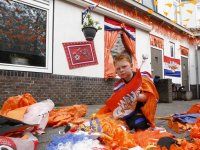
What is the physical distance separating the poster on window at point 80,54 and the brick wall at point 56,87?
0.52 meters

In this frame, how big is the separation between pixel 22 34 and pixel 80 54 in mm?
1896

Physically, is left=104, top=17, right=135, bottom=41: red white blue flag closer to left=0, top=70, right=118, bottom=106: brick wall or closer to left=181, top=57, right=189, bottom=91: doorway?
left=0, top=70, right=118, bottom=106: brick wall

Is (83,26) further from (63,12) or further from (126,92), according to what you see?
(126,92)

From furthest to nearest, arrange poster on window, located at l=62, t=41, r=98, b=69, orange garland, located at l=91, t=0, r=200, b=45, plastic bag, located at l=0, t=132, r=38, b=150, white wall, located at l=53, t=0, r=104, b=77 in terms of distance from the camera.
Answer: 1. orange garland, located at l=91, t=0, r=200, b=45
2. poster on window, located at l=62, t=41, r=98, b=69
3. white wall, located at l=53, t=0, r=104, b=77
4. plastic bag, located at l=0, t=132, r=38, b=150

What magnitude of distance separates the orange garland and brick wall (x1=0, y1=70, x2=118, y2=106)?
3323 millimetres

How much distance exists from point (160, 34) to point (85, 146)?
A: 9.51 meters

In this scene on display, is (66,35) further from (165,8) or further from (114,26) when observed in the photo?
(165,8)

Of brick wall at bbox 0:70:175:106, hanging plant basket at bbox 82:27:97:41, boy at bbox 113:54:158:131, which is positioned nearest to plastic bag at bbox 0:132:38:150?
boy at bbox 113:54:158:131

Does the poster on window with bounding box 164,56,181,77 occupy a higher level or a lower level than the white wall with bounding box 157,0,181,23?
lower

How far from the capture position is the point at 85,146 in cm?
137

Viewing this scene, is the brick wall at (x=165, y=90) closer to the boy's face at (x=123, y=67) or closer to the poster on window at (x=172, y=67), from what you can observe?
the poster on window at (x=172, y=67)

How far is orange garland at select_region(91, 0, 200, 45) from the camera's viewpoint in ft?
22.5

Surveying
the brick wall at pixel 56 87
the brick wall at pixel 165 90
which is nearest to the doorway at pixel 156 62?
the brick wall at pixel 165 90

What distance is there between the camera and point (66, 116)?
264 centimetres
